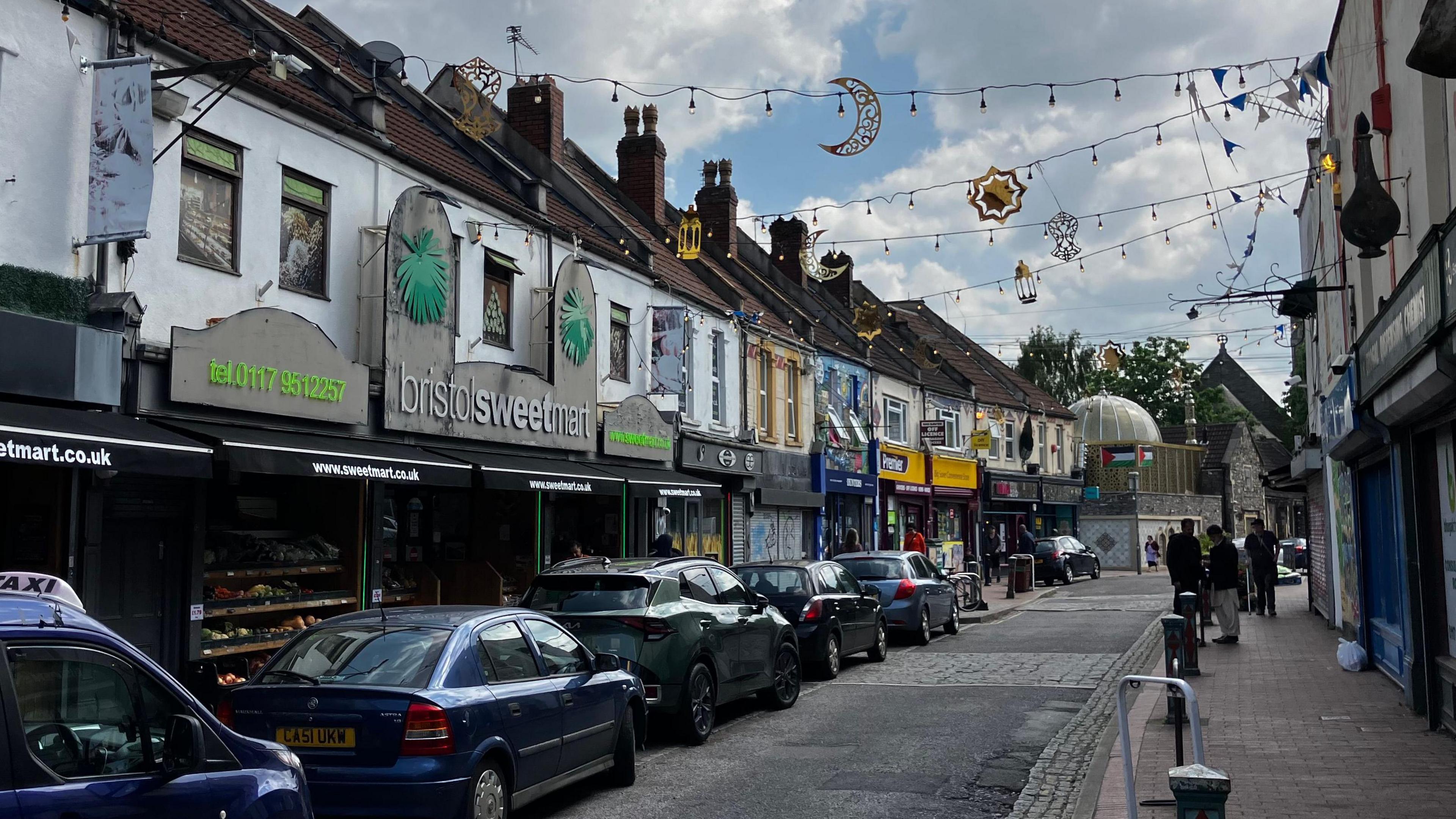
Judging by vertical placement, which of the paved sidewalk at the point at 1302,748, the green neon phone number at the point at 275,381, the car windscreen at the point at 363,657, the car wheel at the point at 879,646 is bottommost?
the paved sidewalk at the point at 1302,748

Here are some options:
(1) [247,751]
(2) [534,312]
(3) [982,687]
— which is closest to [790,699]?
(3) [982,687]

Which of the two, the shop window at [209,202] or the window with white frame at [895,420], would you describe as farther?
the window with white frame at [895,420]

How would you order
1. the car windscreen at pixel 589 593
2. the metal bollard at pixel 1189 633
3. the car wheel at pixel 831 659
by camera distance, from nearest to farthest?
1. the car windscreen at pixel 589 593
2. the metal bollard at pixel 1189 633
3. the car wheel at pixel 831 659

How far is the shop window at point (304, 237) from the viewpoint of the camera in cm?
1330

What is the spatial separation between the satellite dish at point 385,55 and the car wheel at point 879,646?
11.1 meters

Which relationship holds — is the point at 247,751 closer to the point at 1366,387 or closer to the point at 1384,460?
the point at 1366,387

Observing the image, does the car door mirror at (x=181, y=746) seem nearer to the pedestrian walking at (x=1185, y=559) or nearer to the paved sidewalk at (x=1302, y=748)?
the paved sidewalk at (x=1302, y=748)

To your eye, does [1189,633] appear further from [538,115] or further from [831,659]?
[538,115]

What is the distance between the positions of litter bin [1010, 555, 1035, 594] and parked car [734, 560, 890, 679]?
16709 mm

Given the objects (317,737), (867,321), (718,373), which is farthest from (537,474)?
(867,321)

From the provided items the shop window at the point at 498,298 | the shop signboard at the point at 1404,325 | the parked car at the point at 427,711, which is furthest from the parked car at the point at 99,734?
the shop window at the point at 498,298

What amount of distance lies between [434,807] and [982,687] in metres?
8.88

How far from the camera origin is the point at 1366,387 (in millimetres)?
12500

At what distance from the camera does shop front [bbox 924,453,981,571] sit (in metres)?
36.9
